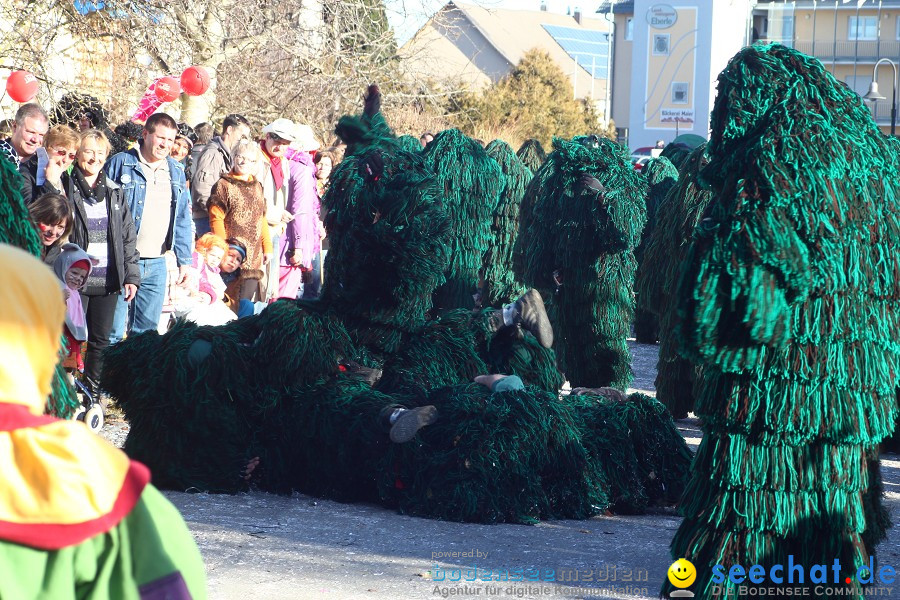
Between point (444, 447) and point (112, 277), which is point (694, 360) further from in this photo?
point (112, 277)

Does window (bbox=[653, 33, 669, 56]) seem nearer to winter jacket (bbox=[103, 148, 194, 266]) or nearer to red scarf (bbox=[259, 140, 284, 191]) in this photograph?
red scarf (bbox=[259, 140, 284, 191])

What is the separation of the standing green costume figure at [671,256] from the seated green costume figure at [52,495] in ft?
16.7

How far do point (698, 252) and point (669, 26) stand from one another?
175 feet

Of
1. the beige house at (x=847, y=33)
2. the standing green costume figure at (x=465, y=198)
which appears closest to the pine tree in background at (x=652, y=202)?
the standing green costume figure at (x=465, y=198)

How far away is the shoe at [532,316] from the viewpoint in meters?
5.94

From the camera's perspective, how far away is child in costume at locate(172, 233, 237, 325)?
24.9ft

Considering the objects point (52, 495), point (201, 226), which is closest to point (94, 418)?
point (201, 226)

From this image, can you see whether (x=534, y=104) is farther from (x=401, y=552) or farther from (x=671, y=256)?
(x=401, y=552)

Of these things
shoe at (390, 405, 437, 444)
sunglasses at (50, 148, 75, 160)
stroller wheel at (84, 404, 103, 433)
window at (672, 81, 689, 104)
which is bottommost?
stroller wheel at (84, 404, 103, 433)

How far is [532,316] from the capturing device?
5.95 metres

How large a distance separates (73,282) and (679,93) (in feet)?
166

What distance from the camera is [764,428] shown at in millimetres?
3596

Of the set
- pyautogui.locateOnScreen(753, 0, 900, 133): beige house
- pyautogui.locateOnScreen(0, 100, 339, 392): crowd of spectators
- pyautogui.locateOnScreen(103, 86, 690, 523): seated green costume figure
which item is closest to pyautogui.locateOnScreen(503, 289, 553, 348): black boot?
pyautogui.locateOnScreen(103, 86, 690, 523): seated green costume figure

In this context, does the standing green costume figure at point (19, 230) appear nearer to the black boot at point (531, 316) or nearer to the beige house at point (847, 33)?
the black boot at point (531, 316)
